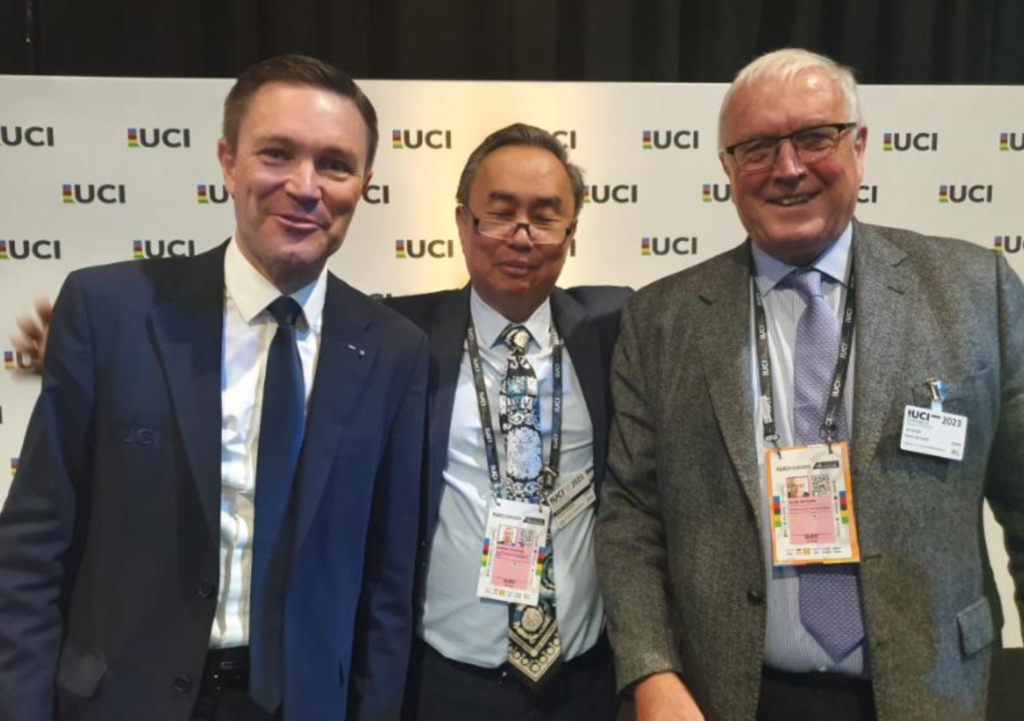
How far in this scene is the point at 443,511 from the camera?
5.99 feet

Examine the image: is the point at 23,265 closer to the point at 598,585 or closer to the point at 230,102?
the point at 230,102

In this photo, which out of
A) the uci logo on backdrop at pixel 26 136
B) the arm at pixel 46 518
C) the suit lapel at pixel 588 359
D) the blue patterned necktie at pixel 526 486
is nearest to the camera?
the arm at pixel 46 518

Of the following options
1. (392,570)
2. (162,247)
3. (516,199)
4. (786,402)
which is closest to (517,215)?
(516,199)

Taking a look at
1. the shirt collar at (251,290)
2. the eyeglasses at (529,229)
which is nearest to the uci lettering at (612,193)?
the eyeglasses at (529,229)

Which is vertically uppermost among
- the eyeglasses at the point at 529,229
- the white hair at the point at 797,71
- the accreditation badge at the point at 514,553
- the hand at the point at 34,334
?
the white hair at the point at 797,71

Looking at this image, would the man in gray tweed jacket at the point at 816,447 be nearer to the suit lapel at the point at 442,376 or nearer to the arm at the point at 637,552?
the arm at the point at 637,552

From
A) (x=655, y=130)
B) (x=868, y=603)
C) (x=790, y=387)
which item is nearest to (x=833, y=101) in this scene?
(x=790, y=387)

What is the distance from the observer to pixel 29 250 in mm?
2512

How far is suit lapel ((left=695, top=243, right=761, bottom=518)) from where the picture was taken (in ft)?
4.85

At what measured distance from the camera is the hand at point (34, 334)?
8.27 feet

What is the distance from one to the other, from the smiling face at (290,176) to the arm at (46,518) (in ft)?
1.13

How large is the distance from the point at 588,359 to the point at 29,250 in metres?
1.91

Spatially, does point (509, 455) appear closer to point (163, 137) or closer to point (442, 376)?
point (442, 376)

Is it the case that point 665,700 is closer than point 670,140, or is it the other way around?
point 665,700
